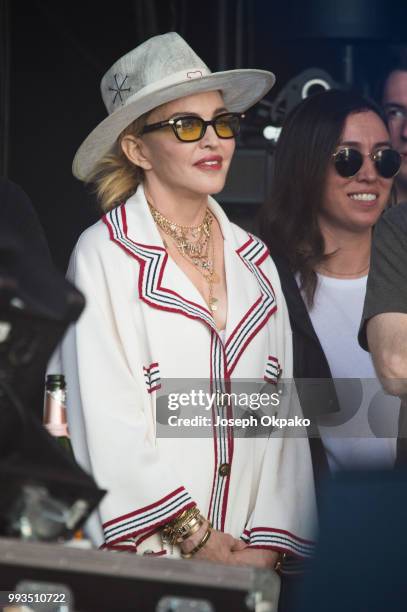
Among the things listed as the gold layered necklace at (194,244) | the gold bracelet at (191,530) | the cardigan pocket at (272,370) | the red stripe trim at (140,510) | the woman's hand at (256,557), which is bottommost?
the woman's hand at (256,557)

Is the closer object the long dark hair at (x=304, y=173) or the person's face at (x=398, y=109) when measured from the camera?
the long dark hair at (x=304, y=173)

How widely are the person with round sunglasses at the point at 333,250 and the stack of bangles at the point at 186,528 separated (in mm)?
558

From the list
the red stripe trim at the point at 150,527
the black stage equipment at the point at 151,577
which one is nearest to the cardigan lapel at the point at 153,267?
the red stripe trim at the point at 150,527

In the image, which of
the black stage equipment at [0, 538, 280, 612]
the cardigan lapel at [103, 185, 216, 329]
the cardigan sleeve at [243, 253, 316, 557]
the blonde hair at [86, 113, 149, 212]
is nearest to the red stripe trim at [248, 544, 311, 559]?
the cardigan sleeve at [243, 253, 316, 557]

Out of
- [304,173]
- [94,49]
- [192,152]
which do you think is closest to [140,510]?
[192,152]

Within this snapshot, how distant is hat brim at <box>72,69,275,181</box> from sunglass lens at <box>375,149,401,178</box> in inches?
17.6

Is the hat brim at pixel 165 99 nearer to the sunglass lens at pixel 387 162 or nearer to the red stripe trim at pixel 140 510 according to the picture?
the sunglass lens at pixel 387 162

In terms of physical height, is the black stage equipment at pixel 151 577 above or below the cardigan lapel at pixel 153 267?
below

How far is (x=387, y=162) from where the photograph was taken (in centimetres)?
389

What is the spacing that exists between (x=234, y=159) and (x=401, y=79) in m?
0.67

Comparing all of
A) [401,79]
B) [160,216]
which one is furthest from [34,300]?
[401,79]

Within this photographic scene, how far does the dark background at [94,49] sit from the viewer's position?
4219 millimetres

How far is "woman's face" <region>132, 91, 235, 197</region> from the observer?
11.2 feet

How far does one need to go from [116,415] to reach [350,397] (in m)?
0.85
